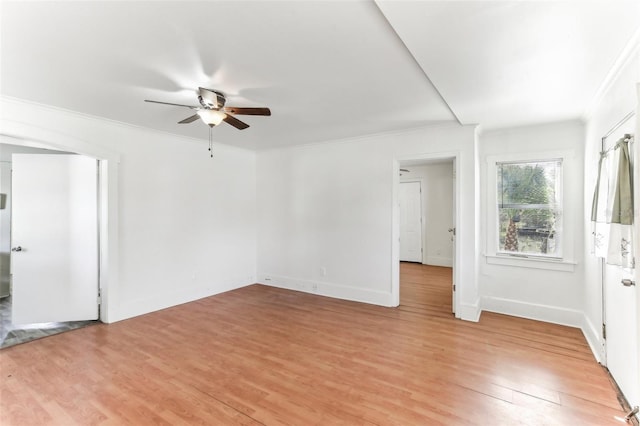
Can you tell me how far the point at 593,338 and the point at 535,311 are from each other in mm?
790

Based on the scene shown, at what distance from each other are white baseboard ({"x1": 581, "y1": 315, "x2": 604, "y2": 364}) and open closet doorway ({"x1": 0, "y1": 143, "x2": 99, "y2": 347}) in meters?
5.73

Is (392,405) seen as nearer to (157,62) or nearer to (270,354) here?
(270,354)

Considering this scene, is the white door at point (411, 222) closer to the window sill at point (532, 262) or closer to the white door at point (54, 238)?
the window sill at point (532, 262)

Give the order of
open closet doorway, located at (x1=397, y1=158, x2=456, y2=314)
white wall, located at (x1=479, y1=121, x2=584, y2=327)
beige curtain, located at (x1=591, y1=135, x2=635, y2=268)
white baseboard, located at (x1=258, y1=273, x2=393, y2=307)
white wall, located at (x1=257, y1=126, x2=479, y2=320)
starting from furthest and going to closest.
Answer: open closet doorway, located at (x1=397, y1=158, x2=456, y2=314)
white baseboard, located at (x1=258, y1=273, x2=393, y2=307)
white wall, located at (x1=257, y1=126, x2=479, y2=320)
white wall, located at (x1=479, y1=121, x2=584, y2=327)
beige curtain, located at (x1=591, y1=135, x2=635, y2=268)

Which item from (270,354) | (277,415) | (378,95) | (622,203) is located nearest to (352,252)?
(270,354)

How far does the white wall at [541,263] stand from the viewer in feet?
12.0

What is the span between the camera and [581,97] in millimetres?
2836

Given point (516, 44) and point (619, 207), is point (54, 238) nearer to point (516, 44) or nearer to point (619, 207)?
point (516, 44)

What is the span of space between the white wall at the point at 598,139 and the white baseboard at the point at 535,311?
198 millimetres

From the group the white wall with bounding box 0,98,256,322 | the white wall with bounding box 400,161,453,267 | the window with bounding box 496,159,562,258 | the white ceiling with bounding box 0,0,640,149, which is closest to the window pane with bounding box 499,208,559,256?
the window with bounding box 496,159,562,258

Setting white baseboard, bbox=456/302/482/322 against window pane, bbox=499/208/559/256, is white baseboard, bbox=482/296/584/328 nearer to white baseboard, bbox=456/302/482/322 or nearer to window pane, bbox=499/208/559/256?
white baseboard, bbox=456/302/482/322

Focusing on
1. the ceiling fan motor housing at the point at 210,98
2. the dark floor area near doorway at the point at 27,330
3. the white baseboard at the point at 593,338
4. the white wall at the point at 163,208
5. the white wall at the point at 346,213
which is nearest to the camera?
the ceiling fan motor housing at the point at 210,98

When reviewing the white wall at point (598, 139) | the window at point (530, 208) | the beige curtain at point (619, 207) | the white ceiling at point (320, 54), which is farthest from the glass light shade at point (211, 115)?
the window at point (530, 208)

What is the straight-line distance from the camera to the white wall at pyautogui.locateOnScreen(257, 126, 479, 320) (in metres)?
3.87
